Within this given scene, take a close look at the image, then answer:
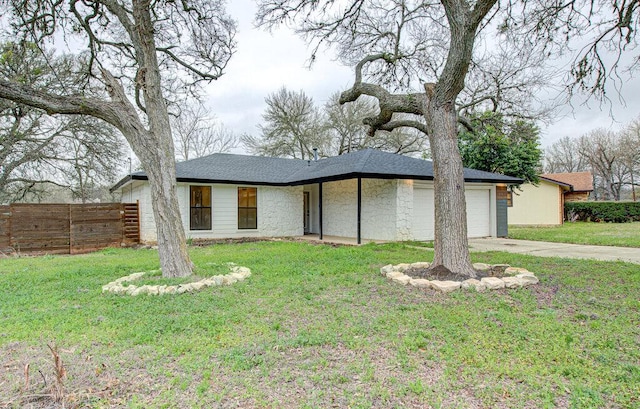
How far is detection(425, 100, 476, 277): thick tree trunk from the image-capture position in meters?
5.46

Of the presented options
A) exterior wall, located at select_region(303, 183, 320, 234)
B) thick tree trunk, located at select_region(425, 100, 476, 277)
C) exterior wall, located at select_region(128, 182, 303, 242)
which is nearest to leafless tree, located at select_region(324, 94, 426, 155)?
exterior wall, located at select_region(303, 183, 320, 234)

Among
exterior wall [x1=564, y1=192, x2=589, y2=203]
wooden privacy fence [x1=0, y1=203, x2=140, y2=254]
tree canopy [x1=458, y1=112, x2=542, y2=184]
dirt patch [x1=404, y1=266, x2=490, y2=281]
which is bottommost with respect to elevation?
dirt patch [x1=404, y1=266, x2=490, y2=281]

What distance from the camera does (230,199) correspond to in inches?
504

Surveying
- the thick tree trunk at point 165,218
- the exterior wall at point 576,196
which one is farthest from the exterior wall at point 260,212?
the exterior wall at point 576,196

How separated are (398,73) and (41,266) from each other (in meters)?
9.27

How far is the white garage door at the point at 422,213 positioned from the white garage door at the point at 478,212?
1.66 meters

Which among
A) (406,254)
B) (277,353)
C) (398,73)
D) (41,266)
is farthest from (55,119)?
(277,353)

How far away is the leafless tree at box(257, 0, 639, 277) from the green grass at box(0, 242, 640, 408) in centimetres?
169

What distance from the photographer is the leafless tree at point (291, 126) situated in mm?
22391

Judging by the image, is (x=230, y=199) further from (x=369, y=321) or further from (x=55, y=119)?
(x=369, y=321)

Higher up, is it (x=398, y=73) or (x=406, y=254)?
(x=398, y=73)

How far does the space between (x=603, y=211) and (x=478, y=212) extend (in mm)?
13154

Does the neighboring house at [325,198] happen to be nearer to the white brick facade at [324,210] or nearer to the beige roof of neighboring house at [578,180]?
the white brick facade at [324,210]

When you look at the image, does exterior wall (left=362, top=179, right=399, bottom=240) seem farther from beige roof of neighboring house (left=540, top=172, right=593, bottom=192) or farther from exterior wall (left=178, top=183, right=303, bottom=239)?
beige roof of neighboring house (left=540, top=172, right=593, bottom=192)
